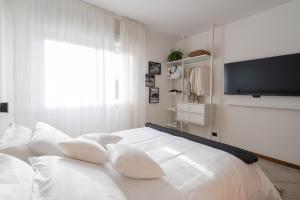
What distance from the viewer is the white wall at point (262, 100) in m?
2.25

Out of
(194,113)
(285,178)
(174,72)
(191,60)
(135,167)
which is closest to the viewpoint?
(135,167)

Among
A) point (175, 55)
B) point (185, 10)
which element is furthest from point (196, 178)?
point (175, 55)

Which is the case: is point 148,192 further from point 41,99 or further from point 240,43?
point 240,43

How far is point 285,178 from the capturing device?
77.2 inches

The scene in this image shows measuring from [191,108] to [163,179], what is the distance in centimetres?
243

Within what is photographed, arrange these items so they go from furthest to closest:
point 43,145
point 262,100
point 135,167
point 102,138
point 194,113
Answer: point 194,113 < point 262,100 < point 102,138 < point 43,145 < point 135,167

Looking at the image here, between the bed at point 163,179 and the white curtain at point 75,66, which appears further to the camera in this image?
the white curtain at point 75,66

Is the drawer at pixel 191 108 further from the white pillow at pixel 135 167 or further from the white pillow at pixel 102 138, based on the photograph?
the white pillow at pixel 135 167

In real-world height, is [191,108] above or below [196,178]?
above

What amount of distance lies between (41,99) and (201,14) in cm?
268

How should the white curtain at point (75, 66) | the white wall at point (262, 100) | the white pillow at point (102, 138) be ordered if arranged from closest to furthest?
1. the white pillow at point (102, 138)
2. the white curtain at point (75, 66)
3. the white wall at point (262, 100)

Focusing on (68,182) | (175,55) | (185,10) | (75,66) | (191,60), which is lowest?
(68,182)

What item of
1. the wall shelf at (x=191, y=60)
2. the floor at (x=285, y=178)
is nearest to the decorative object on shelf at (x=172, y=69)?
the wall shelf at (x=191, y=60)

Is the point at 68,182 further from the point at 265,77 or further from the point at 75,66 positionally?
the point at 265,77
